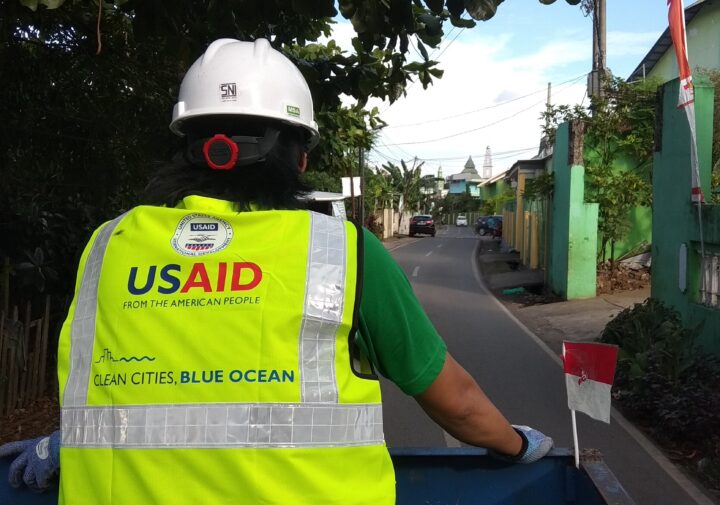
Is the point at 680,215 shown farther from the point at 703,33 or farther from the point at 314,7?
the point at 703,33

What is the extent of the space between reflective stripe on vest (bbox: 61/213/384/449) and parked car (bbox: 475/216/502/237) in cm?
4483

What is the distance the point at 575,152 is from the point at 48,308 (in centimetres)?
1135

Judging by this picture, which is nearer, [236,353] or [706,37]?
[236,353]

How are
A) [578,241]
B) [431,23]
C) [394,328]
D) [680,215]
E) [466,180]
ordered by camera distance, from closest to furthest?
1. [394,328]
2. [431,23]
3. [680,215]
4. [578,241]
5. [466,180]

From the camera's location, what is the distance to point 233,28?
12.7 feet

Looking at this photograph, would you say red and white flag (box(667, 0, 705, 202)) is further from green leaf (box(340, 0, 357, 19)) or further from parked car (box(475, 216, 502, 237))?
parked car (box(475, 216, 502, 237))

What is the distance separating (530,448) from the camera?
2.01m

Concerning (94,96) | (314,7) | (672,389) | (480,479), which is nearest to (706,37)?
(672,389)

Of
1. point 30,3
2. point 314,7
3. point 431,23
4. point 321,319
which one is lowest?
point 321,319

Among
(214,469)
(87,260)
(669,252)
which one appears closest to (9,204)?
(87,260)

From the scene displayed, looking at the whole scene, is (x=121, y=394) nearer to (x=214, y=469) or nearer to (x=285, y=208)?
(x=214, y=469)

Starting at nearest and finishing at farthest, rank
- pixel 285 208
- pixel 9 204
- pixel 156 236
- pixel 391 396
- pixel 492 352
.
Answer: pixel 156 236
pixel 285 208
pixel 9 204
pixel 391 396
pixel 492 352

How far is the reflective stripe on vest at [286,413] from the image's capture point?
1279 mm

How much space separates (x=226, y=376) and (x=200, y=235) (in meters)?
0.30
